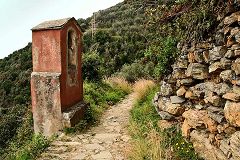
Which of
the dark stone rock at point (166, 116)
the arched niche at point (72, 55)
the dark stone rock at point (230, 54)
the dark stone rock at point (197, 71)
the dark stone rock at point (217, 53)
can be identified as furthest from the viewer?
the arched niche at point (72, 55)

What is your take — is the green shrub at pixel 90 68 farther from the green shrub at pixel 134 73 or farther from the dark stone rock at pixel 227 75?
the dark stone rock at pixel 227 75

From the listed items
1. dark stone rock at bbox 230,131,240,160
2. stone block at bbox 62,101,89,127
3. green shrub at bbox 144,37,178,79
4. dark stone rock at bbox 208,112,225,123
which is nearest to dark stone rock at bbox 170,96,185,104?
green shrub at bbox 144,37,178,79

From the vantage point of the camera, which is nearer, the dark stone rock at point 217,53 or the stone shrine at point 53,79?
the dark stone rock at point 217,53

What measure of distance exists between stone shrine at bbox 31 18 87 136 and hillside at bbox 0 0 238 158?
1933mm

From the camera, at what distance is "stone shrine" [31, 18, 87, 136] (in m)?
8.15

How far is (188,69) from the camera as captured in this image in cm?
596

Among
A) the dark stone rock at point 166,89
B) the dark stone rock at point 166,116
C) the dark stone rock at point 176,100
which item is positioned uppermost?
the dark stone rock at point 166,89

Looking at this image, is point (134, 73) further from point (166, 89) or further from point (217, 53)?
point (217, 53)

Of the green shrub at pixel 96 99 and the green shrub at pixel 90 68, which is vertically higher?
the green shrub at pixel 90 68

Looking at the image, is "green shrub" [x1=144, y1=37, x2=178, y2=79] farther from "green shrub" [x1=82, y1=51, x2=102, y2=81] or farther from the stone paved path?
"green shrub" [x1=82, y1=51, x2=102, y2=81]

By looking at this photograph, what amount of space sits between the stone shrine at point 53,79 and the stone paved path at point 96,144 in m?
0.62

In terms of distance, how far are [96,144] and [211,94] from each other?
10.0ft

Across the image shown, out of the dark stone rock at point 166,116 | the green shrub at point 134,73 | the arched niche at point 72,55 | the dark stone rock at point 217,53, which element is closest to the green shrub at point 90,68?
the green shrub at point 134,73

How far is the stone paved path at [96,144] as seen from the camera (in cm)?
641
